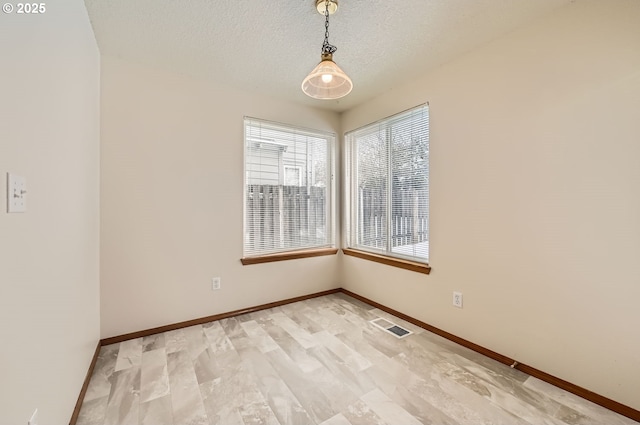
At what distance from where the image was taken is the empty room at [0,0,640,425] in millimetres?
1289

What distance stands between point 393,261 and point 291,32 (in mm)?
2286

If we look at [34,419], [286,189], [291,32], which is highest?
[291,32]

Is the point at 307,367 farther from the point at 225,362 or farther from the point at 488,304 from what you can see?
the point at 488,304

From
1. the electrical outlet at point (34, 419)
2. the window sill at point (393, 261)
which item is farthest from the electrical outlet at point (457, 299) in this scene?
the electrical outlet at point (34, 419)

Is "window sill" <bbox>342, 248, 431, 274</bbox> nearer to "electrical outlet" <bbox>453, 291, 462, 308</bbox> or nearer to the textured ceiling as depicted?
"electrical outlet" <bbox>453, 291, 462, 308</bbox>

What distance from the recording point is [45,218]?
113cm

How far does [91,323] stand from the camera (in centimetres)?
191

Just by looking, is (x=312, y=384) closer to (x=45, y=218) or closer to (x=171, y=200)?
(x=45, y=218)

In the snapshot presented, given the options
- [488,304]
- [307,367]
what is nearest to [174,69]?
[307,367]

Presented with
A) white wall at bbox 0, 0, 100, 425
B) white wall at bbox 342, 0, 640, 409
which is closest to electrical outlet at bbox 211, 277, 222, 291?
white wall at bbox 0, 0, 100, 425

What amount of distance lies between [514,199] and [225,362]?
2.46m

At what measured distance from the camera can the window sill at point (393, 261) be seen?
257cm

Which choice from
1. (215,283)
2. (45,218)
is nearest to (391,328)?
(215,283)

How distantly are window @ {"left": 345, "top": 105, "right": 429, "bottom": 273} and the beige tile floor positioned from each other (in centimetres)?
94
